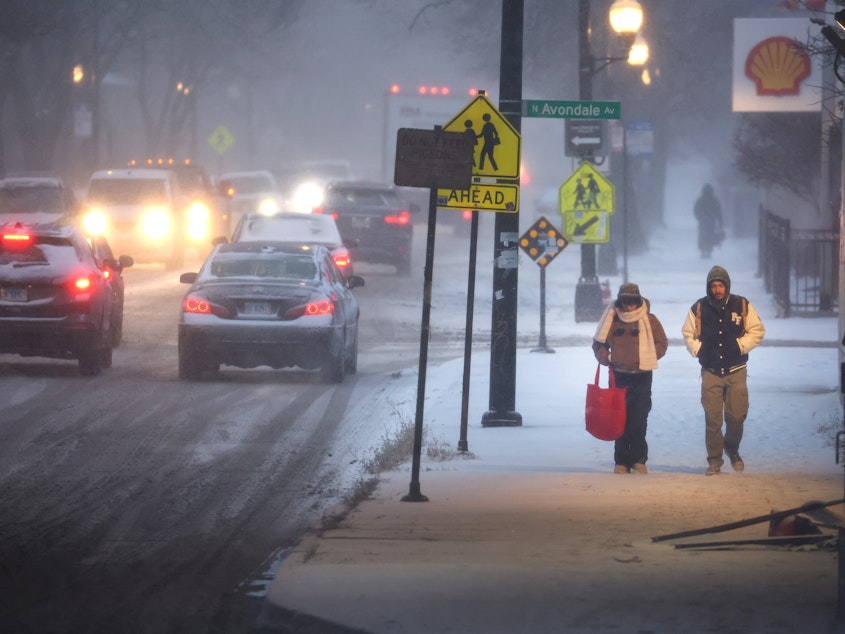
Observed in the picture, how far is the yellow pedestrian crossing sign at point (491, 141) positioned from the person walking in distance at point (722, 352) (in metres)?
1.75

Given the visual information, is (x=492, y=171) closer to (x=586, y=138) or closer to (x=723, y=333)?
(x=723, y=333)

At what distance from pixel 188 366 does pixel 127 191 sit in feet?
55.3

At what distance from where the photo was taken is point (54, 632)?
23.5ft

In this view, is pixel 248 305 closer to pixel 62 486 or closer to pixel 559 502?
pixel 62 486

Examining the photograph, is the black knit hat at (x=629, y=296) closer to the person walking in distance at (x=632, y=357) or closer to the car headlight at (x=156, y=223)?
the person walking in distance at (x=632, y=357)

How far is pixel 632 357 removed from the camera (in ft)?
39.8

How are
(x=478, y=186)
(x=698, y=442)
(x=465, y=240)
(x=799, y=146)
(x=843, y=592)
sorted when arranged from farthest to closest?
(x=465, y=240) < (x=799, y=146) < (x=698, y=442) < (x=478, y=186) < (x=843, y=592)

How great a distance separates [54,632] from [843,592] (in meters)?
3.52

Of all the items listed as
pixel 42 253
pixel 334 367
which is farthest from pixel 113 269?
pixel 334 367

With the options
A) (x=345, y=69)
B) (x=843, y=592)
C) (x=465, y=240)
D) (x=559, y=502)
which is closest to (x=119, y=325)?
(x=559, y=502)

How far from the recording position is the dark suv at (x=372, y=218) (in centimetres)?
3338

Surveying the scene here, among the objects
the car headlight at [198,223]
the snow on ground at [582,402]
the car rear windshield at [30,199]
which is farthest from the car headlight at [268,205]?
the snow on ground at [582,402]

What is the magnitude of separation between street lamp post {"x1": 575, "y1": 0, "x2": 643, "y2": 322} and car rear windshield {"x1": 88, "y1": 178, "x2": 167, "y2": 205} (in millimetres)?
10886

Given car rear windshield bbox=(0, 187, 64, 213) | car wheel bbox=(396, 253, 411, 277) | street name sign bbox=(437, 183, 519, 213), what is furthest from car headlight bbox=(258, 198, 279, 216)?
street name sign bbox=(437, 183, 519, 213)
